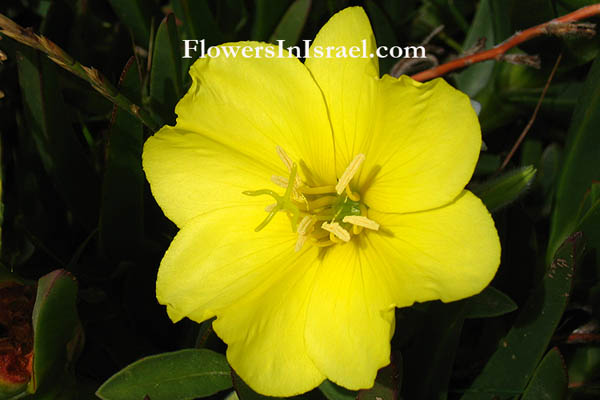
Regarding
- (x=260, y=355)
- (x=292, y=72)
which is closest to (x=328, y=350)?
(x=260, y=355)

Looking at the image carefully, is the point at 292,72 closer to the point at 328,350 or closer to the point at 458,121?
the point at 458,121

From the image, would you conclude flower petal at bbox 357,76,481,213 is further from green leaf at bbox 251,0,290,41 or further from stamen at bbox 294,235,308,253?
green leaf at bbox 251,0,290,41

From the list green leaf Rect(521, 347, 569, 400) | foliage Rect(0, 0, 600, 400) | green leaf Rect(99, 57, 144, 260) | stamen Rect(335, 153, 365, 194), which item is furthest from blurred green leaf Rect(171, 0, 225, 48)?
green leaf Rect(521, 347, 569, 400)

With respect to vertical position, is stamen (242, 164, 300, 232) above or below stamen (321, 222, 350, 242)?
above

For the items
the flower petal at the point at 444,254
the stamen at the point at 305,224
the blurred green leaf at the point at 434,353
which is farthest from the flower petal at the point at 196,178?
the blurred green leaf at the point at 434,353

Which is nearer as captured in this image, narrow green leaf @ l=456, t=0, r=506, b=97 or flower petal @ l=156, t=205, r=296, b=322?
flower petal @ l=156, t=205, r=296, b=322

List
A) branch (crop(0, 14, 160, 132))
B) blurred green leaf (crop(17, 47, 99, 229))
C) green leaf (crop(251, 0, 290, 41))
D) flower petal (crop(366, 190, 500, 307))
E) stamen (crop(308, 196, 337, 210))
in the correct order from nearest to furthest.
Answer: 1. flower petal (crop(366, 190, 500, 307))
2. branch (crop(0, 14, 160, 132))
3. stamen (crop(308, 196, 337, 210))
4. blurred green leaf (crop(17, 47, 99, 229))
5. green leaf (crop(251, 0, 290, 41))

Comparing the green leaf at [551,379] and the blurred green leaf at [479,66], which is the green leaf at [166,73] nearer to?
the blurred green leaf at [479,66]
